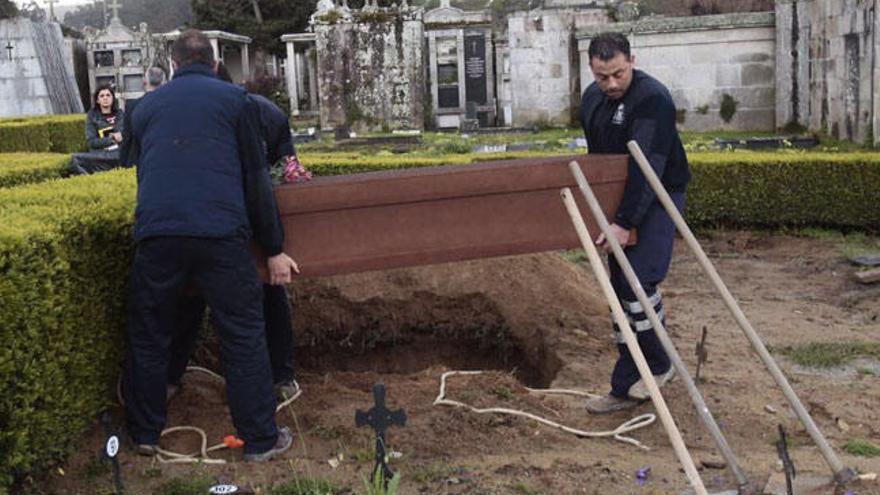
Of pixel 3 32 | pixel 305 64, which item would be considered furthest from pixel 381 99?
pixel 305 64

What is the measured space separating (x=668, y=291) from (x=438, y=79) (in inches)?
712

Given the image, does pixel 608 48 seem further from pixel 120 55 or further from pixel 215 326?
pixel 120 55

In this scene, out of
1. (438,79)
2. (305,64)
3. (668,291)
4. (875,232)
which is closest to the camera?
(668,291)

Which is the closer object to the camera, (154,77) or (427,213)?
(427,213)

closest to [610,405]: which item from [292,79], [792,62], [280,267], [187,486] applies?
[280,267]

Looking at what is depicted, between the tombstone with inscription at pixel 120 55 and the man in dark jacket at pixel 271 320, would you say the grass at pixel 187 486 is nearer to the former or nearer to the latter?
the man in dark jacket at pixel 271 320

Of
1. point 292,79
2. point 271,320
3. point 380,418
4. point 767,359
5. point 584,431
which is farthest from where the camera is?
point 292,79

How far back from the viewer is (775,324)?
23.5 feet

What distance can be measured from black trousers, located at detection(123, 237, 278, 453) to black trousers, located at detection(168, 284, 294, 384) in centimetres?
33

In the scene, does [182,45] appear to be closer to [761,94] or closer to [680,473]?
[680,473]

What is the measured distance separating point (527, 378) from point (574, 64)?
1484 cm

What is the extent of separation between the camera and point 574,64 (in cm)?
2077

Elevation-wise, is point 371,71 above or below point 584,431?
above

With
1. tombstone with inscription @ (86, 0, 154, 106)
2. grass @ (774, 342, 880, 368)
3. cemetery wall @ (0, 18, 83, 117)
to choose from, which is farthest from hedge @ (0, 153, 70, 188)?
tombstone with inscription @ (86, 0, 154, 106)
